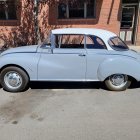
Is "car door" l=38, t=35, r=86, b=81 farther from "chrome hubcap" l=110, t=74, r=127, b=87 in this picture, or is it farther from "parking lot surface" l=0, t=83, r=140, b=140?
"chrome hubcap" l=110, t=74, r=127, b=87

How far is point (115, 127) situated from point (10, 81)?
10.3 ft

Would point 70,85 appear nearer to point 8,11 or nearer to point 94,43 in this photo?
point 94,43

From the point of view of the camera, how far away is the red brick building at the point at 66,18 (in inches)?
499

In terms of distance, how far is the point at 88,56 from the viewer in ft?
21.4

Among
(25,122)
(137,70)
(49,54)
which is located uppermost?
(49,54)

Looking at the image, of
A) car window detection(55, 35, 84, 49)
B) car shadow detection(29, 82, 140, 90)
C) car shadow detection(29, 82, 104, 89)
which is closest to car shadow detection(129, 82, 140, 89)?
car shadow detection(29, 82, 140, 90)

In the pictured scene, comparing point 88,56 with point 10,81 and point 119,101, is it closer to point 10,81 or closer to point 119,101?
point 119,101

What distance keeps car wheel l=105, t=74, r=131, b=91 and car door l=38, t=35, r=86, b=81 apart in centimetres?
71

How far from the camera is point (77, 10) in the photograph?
511 inches

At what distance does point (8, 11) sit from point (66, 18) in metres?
3.00

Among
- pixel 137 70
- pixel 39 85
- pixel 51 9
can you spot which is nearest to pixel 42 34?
pixel 51 9

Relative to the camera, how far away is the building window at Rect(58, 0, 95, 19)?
1284cm

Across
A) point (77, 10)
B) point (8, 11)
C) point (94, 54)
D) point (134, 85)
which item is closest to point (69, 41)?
point (94, 54)

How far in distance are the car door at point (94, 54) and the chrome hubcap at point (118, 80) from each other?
0.44m
